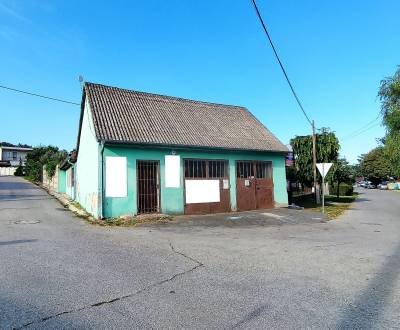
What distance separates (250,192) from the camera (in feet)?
64.0

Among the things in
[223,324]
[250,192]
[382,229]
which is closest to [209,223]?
[250,192]

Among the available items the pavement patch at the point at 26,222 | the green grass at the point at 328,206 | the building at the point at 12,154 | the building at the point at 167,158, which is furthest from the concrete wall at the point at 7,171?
the pavement patch at the point at 26,222

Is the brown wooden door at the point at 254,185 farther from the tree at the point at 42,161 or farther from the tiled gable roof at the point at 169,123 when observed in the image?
the tree at the point at 42,161

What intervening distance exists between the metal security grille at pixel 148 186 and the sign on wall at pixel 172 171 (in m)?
0.47

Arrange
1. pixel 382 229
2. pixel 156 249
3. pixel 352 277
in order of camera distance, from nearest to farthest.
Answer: pixel 352 277 < pixel 156 249 < pixel 382 229

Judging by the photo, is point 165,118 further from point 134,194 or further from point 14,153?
point 14,153

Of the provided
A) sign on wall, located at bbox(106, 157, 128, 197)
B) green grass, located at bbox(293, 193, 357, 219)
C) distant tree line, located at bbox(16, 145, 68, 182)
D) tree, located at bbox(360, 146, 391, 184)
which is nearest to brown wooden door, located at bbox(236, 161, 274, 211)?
green grass, located at bbox(293, 193, 357, 219)

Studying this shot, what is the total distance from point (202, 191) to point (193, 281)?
11507mm

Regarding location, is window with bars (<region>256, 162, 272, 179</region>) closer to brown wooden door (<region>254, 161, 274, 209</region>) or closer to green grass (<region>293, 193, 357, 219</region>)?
brown wooden door (<region>254, 161, 274, 209</region>)

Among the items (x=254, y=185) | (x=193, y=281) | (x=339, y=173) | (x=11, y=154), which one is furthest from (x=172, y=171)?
(x=11, y=154)

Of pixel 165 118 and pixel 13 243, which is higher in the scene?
pixel 165 118

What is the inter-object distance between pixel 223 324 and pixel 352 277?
3.41m

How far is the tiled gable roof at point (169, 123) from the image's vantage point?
16.5 metres

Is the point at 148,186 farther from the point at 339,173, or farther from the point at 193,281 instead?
the point at 339,173
